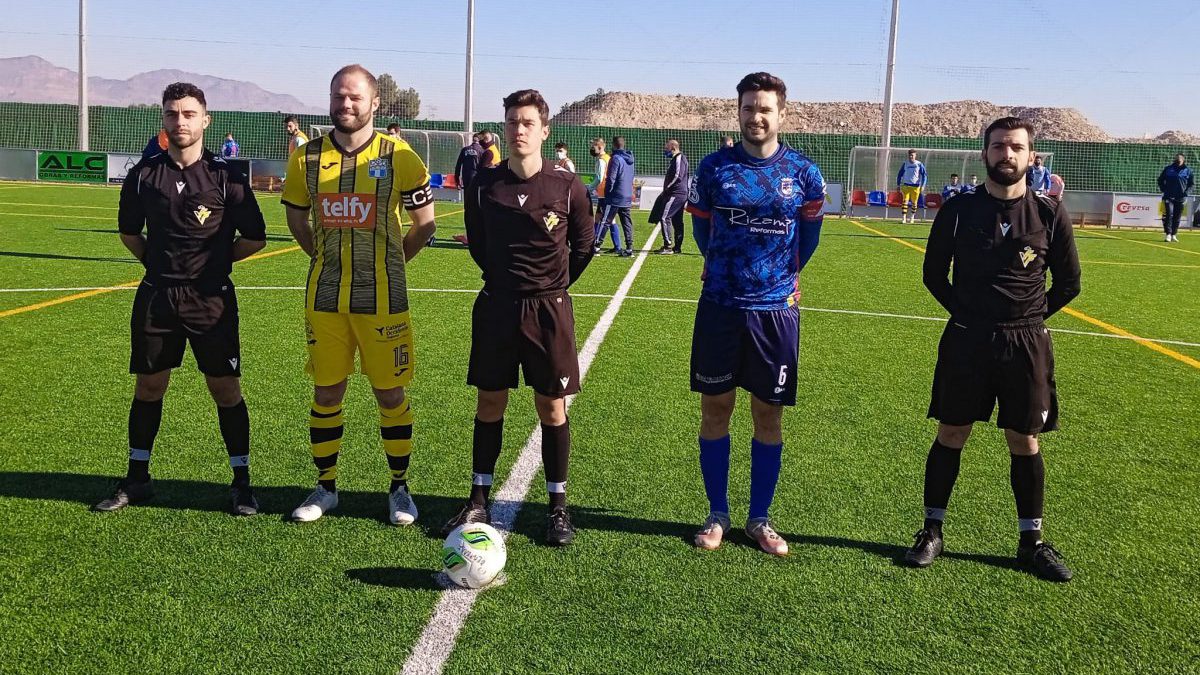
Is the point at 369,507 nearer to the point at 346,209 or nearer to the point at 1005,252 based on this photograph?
the point at 346,209

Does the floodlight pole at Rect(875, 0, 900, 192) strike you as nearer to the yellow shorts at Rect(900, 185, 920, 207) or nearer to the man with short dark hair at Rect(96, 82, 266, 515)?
the yellow shorts at Rect(900, 185, 920, 207)

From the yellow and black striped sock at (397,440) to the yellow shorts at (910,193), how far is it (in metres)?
24.9

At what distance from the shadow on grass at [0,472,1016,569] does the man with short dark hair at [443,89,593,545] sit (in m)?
0.16

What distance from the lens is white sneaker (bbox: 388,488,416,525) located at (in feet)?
14.2

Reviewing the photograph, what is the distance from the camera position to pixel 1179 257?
19.2 metres

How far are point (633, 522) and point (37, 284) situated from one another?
898 centimetres

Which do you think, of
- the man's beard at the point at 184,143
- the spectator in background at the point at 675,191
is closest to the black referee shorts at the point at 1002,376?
the man's beard at the point at 184,143

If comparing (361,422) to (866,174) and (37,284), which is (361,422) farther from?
(866,174)

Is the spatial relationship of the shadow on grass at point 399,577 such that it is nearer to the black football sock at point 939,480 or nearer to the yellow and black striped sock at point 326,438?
the yellow and black striped sock at point 326,438

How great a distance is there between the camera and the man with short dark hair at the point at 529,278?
4.16 m

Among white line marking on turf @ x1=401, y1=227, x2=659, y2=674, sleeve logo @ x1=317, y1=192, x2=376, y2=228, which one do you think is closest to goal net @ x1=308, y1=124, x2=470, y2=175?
white line marking on turf @ x1=401, y1=227, x2=659, y2=674

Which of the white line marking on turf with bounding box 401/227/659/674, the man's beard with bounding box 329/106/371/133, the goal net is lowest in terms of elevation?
the white line marking on turf with bounding box 401/227/659/674

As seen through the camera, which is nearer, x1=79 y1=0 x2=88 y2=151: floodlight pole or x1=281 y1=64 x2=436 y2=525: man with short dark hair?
x1=281 y1=64 x2=436 y2=525: man with short dark hair

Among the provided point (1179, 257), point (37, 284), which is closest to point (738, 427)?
point (37, 284)
